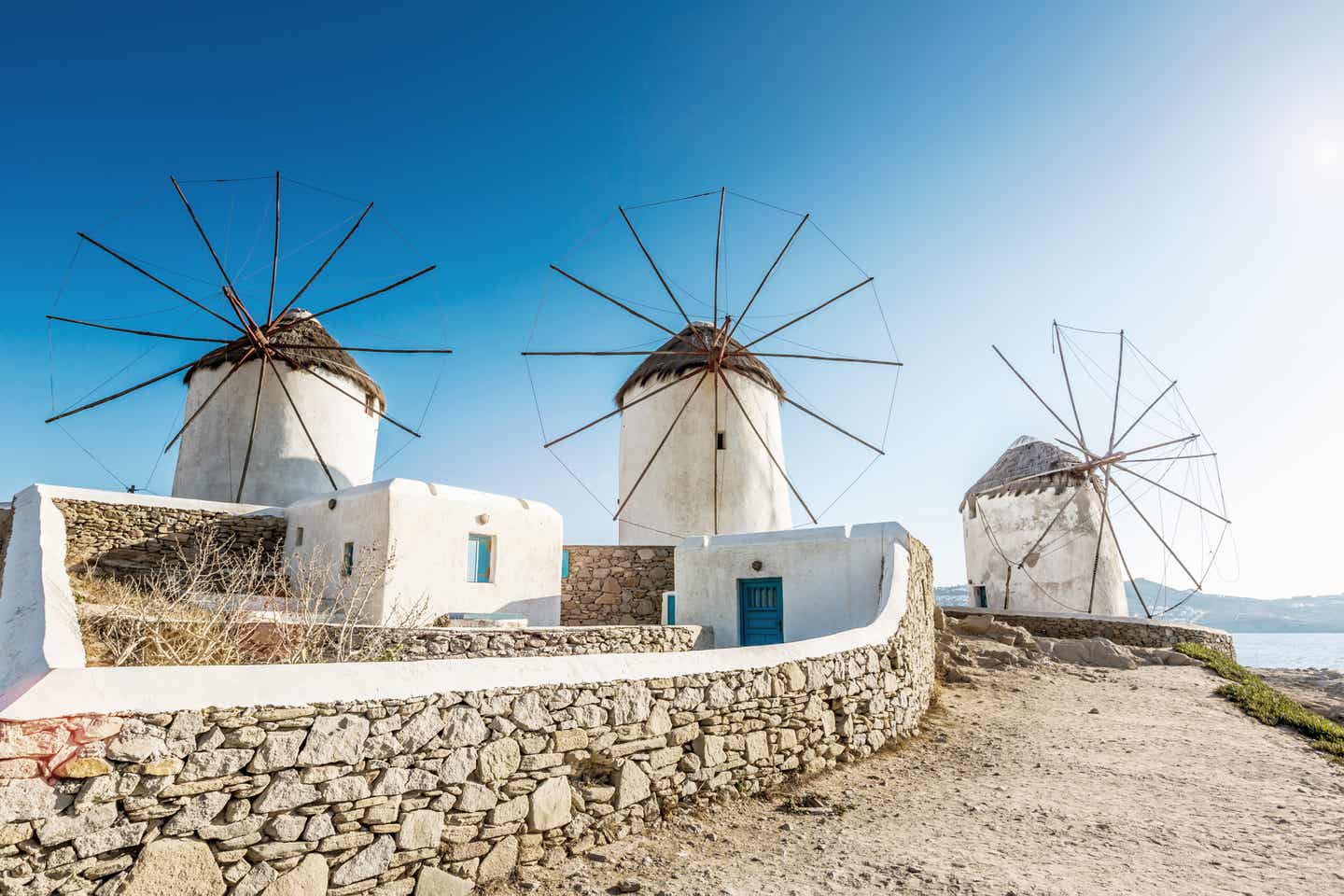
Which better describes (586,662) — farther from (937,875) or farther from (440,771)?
(937,875)

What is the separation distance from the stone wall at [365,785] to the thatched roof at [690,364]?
39.6ft

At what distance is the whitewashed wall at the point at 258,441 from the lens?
15055 mm

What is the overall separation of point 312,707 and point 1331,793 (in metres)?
7.38

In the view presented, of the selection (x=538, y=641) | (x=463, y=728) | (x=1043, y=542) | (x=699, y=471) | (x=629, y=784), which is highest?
(x=699, y=471)

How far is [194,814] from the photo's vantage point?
2873mm

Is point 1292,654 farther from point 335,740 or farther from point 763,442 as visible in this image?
point 335,740

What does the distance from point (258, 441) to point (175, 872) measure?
14.2 meters

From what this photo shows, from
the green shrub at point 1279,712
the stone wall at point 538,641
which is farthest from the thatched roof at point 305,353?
the green shrub at point 1279,712

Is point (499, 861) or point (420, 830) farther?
point (499, 861)

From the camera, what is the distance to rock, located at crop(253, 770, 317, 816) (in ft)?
9.93

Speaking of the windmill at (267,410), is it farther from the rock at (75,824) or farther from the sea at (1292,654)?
the sea at (1292,654)

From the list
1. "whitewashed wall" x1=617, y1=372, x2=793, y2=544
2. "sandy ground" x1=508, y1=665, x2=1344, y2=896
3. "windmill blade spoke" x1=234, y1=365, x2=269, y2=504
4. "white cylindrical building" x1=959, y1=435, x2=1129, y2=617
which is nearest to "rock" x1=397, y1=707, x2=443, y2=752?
"sandy ground" x1=508, y1=665, x2=1344, y2=896

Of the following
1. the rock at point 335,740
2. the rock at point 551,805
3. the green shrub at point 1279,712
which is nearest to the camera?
the rock at point 335,740

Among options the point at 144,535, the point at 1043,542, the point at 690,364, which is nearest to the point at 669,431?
the point at 690,364
